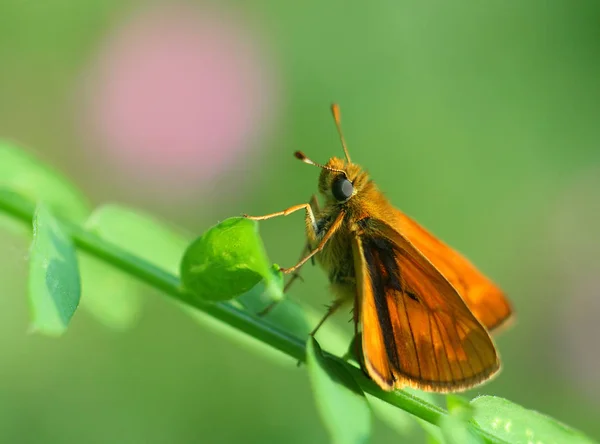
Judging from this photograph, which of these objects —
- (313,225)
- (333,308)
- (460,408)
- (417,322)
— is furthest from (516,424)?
(313,225)

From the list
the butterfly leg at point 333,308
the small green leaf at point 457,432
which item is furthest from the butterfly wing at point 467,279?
the small green leaf at point 457,432

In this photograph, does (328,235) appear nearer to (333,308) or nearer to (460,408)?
(333,308)

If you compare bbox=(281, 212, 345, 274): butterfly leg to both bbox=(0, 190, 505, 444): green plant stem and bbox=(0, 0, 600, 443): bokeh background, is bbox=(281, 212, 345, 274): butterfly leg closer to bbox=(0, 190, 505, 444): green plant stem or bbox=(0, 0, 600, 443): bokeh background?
bbox=(0, 190, 505, 444): green plant stem

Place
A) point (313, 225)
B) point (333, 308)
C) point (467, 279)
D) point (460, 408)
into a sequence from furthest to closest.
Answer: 1. point (467, 279)
2. point (313, 225)
3. point (333, 308)
4. point (460, 408)

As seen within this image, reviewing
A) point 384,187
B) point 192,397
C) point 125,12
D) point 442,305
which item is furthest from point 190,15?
point 442,305

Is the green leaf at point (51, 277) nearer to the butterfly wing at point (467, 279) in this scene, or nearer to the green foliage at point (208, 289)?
the green foliage at point (208, 289)

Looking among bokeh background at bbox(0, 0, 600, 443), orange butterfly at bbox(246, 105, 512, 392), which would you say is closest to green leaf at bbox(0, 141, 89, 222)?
orange butterfly at bbox(246, 105, 512, 392)
